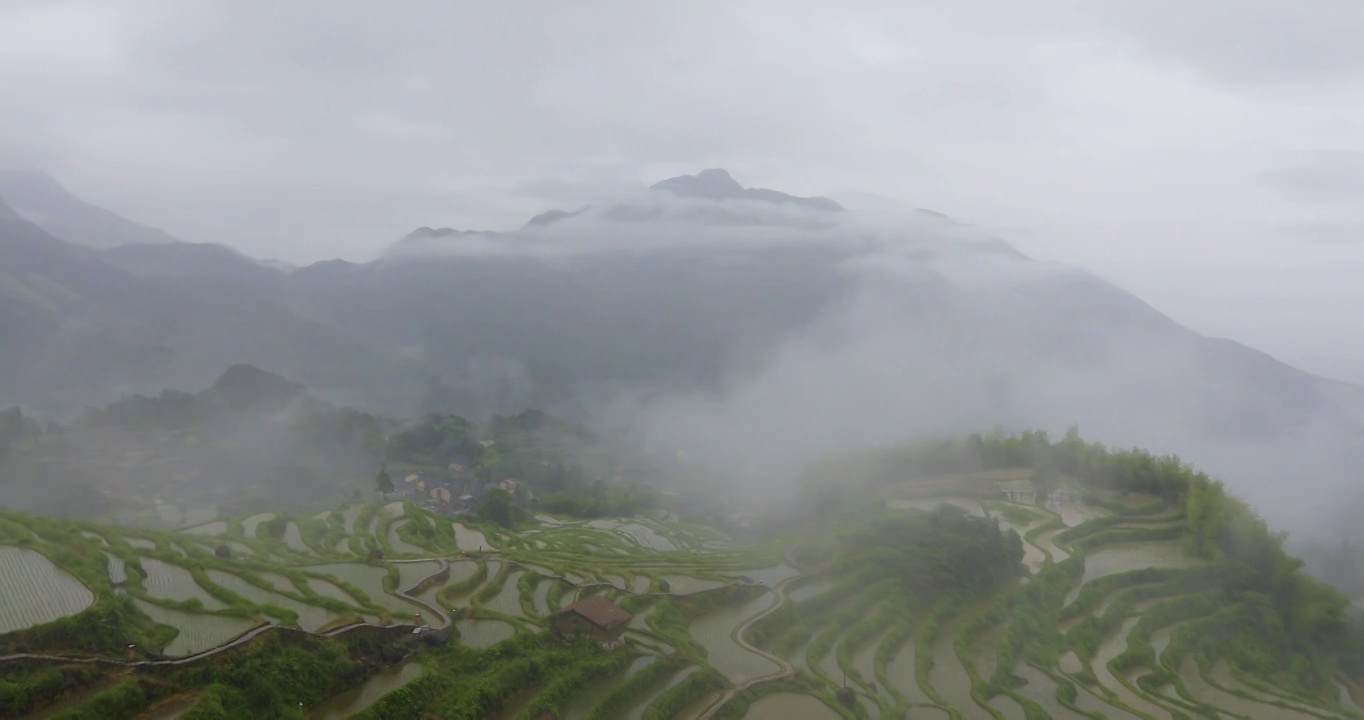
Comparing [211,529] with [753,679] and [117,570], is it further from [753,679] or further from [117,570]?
[753,679]

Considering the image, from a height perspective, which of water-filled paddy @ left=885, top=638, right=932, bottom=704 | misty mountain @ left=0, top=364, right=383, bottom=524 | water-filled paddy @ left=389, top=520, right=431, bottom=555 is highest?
water-filled paddy @ left=885, top=638, right=932, bottom=704

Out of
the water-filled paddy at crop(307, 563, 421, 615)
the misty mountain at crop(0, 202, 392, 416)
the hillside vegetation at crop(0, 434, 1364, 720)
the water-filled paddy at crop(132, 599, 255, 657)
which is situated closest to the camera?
the hillside vegetation at crop(0, 434, 1364, 720)

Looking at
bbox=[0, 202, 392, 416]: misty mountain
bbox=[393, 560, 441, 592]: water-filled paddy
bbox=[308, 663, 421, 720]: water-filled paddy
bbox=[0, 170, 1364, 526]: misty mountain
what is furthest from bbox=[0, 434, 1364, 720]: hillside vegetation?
bbox=[0, 202, 392, 416]: misty mountain

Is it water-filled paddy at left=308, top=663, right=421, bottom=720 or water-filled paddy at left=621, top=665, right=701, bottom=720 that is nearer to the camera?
water-filled paddy at left=308, top=663, right=421, bottom=720

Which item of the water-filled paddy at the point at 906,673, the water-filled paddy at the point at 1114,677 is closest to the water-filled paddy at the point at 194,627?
the water-filled paddy at the point at 906,673

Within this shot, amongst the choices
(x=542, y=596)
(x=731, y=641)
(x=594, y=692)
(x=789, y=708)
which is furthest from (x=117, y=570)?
(x=789, y=708)

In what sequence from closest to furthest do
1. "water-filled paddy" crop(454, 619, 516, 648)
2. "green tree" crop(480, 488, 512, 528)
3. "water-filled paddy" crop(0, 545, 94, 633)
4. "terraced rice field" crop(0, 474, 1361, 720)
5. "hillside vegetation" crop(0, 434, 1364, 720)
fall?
"water-filled paddy" crop(0, 545, 94, 633) < "hillside vegetation" crop(0, 434, 1364, 720) < "terraced rice field" crop(0, 474, 1361, 720) < "water-filled paddy" crop(454, 619, 516, 648) < "green tree" crop(480, 488, 512, 528)

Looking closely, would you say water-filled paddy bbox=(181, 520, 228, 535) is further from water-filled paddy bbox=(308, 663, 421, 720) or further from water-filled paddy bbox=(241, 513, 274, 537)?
water-filled paddy bbox=(308, 663, 421, 720)
